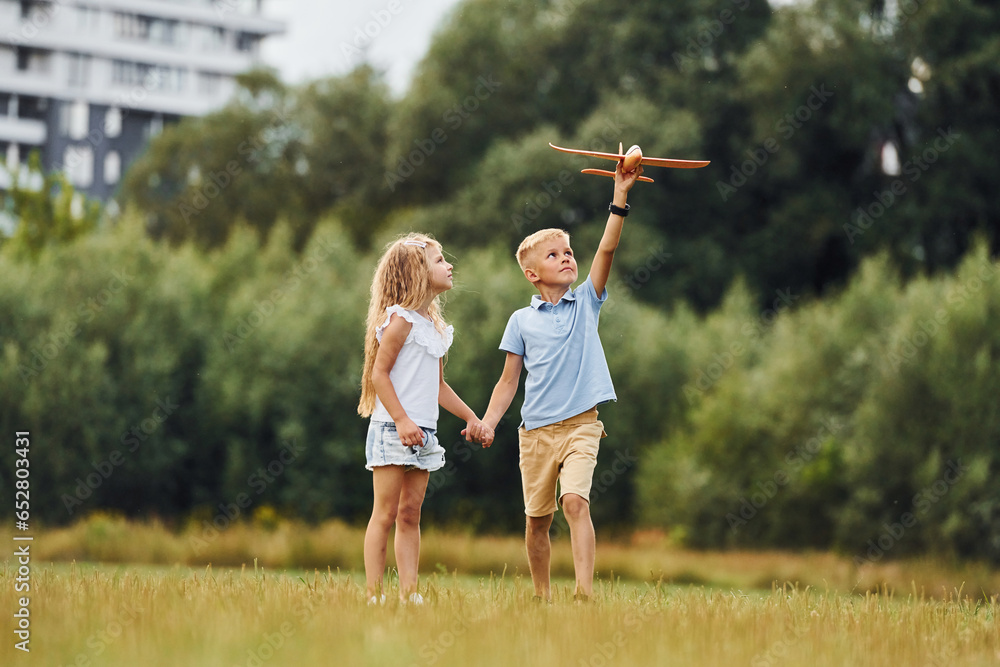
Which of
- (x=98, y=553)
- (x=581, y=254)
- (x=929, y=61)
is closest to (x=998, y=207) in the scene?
(x=929, y=61)

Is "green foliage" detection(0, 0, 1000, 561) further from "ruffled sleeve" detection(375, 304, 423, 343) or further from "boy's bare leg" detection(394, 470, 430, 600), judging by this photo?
"boy's bare leg" detection(394, 470, 430, 600)

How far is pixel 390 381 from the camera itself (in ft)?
16.6

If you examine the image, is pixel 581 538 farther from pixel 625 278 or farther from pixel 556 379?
pixel 625 278

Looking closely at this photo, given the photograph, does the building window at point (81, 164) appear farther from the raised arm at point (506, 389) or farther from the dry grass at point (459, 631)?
the dry grass at point (459, 631)

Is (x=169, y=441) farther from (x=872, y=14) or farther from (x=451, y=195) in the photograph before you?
(x=872, y=14)

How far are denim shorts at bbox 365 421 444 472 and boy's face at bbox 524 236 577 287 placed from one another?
1.03 m

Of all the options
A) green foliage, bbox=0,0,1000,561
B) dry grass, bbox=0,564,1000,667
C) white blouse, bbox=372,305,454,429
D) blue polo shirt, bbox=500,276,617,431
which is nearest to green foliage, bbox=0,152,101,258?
green foliage, bbox=0,0,1000,561

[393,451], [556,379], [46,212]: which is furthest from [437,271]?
[46,212]

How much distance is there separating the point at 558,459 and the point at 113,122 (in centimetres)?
6188

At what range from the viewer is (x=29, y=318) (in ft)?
48.6

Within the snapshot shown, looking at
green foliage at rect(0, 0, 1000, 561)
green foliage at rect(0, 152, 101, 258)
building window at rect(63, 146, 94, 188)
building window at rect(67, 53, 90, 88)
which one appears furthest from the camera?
building window at rect(67, 53, 90, 88)

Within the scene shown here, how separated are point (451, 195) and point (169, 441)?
13.8m

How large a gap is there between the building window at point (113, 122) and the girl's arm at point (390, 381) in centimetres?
6023

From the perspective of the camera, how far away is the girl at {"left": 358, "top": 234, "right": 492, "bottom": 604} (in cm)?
501
